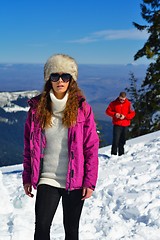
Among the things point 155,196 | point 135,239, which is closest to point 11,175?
point 155,196

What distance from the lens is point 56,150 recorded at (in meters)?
3.16

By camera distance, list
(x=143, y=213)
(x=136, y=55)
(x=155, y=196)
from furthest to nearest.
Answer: (x=136, y=55) < (x=155, y=196) < (x=143, y=213)

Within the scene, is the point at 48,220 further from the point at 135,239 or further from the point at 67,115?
the point at 135,239

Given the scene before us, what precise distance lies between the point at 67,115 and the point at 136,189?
4.44 meters

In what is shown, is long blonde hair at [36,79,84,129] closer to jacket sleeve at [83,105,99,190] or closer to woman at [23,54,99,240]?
woman at [23,54,99,240]

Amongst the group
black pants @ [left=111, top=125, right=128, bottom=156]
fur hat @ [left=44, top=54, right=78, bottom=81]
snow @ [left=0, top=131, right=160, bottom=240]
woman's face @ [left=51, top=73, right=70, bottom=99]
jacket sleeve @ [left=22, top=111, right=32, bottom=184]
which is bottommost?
snow @ [left=0, top=131, right=160, bottom=240]

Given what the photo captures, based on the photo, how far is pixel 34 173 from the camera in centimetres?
315

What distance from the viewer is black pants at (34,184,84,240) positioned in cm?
313

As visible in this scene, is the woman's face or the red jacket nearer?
the woman's face

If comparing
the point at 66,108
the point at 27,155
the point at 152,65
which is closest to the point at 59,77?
the point at 66,108

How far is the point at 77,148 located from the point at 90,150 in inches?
5.2

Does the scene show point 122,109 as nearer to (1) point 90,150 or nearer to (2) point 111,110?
(2) point 111,110

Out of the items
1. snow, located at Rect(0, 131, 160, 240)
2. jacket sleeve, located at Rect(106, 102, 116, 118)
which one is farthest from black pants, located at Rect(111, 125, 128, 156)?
snow, located at Rect(0, 131, 160, 240)

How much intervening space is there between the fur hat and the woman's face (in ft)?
0.35
